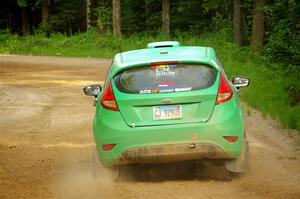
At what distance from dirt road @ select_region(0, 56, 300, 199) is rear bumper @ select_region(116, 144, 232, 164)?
34 cm

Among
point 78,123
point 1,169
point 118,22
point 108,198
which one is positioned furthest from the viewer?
point 118,22

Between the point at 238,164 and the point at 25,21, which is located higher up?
the point at 238,164

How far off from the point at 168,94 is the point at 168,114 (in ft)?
0.75

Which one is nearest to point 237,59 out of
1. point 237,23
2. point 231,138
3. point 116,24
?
point 237,23

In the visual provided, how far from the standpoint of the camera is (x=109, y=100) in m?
7.71

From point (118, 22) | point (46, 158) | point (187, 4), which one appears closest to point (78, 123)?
point (46, 158)

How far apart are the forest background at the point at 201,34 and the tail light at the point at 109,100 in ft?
16.3

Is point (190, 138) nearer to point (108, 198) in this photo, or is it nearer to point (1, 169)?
point (108, 198)

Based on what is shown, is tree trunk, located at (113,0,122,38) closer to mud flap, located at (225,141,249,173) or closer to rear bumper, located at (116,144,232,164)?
mud flap, located at (225,141,249,173)

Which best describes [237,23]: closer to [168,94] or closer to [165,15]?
[165,15]

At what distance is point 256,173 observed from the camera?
8.33m

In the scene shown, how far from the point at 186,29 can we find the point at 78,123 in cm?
3982

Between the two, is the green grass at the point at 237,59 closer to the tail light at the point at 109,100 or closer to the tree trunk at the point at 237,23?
the tree trunk at the point at 237,23

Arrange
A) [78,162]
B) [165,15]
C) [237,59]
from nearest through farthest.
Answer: [78,162] → [237,59] → [165,15]
